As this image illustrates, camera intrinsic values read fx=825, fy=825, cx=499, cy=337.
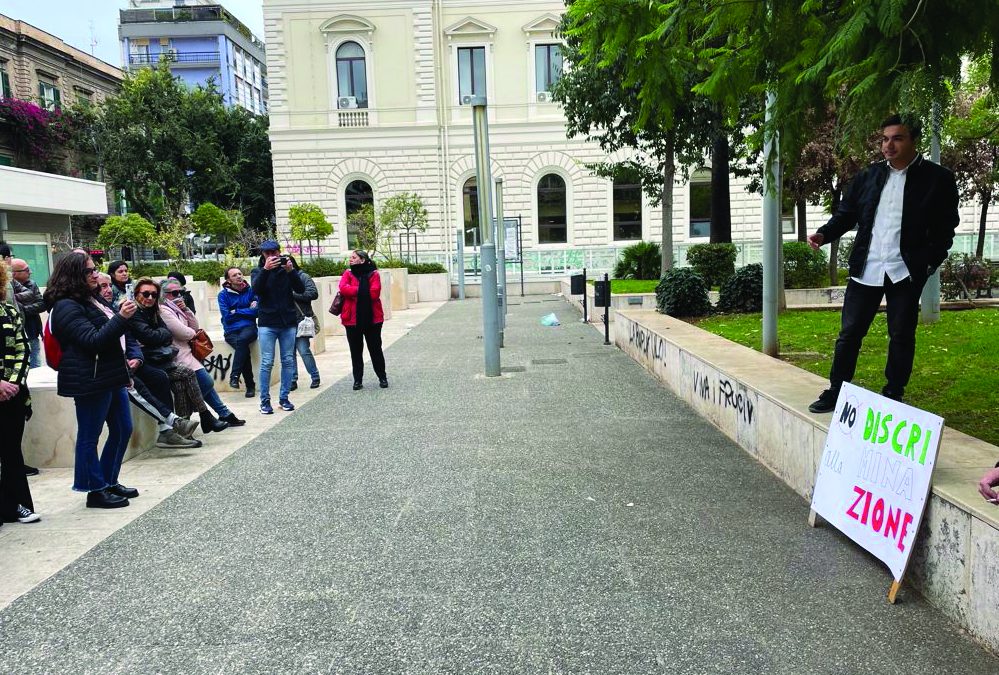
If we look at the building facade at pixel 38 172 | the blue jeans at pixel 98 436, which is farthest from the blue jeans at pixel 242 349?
the building facade at pixel 38 172

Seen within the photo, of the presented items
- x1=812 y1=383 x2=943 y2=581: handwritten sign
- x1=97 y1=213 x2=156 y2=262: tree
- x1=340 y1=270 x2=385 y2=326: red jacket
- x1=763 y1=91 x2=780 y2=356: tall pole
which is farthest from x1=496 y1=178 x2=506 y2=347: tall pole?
x1=97 y1=213 x2=156 y2=262: tree

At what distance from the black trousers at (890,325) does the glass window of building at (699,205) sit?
3412cm

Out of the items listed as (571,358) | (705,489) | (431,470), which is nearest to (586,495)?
(705,489)

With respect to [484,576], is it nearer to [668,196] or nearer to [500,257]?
[500,257]

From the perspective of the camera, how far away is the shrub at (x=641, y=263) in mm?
31859

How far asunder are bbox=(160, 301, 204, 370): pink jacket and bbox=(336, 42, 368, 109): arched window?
3277 cm

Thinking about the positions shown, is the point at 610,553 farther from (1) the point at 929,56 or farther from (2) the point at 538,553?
(1) the point at 929,56

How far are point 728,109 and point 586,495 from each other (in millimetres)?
2923

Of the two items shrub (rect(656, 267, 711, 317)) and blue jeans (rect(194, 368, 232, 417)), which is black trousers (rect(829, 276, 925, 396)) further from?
shrub (rect(656, 267, 711, 317))

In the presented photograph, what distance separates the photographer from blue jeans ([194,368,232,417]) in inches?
314

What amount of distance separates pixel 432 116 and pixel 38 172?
16.7 m

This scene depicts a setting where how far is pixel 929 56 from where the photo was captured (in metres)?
4.04

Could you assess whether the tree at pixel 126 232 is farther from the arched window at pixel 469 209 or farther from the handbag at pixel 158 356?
the handbag at pixel 158 356

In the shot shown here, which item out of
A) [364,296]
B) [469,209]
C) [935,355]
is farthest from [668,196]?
[469,209]
